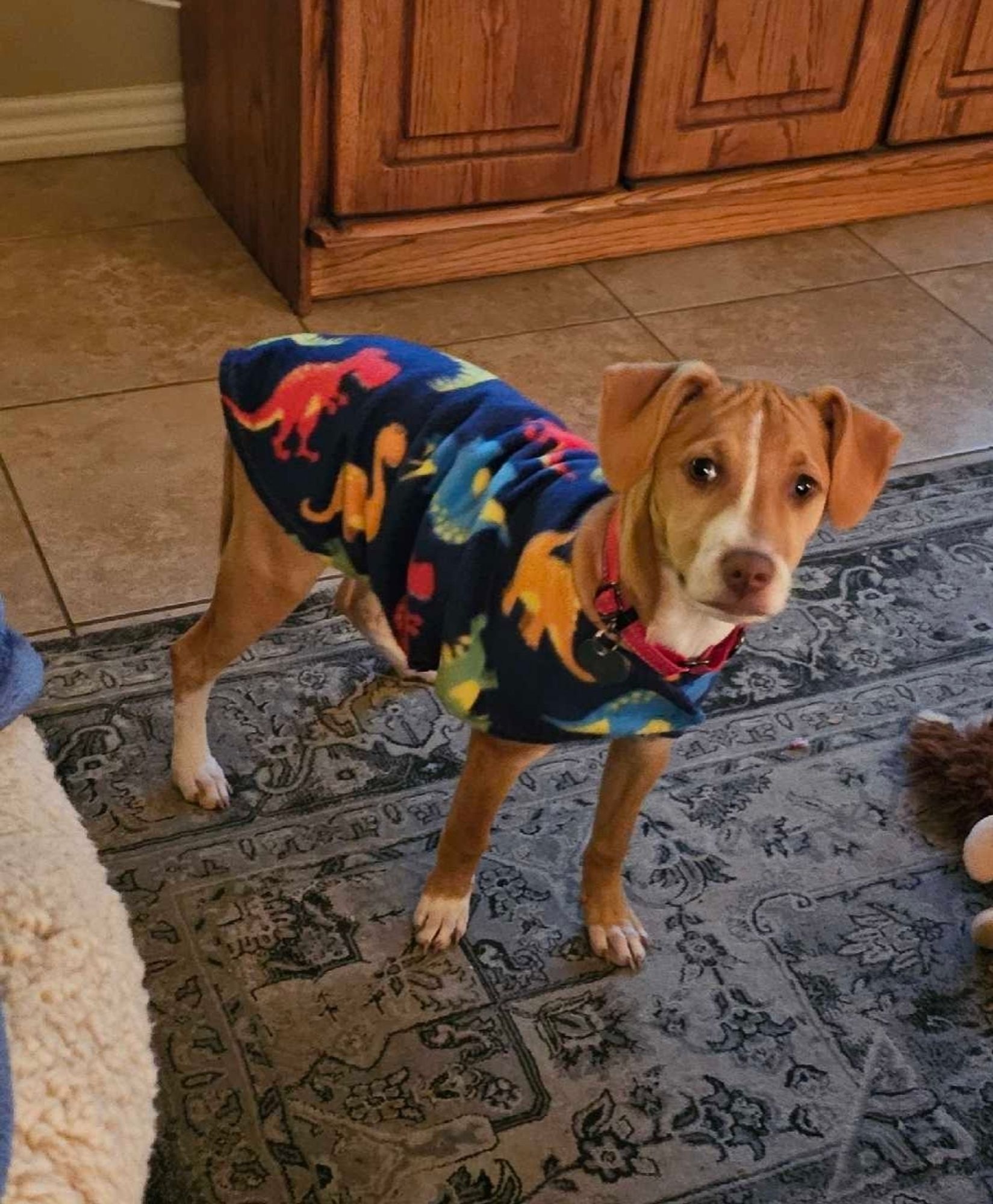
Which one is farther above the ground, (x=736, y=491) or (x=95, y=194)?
(x=736, y=491)

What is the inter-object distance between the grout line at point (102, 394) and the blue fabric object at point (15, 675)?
961mm

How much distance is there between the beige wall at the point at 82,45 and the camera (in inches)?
113

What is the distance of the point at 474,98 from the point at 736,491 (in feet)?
4.99

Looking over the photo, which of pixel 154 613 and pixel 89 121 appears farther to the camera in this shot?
pixel 89 121

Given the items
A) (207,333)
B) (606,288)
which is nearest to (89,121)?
(207,333)

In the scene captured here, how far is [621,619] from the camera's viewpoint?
4.28ft

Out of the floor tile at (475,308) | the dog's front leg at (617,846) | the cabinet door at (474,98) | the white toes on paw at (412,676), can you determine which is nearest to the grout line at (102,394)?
the floor tile at (475,308)

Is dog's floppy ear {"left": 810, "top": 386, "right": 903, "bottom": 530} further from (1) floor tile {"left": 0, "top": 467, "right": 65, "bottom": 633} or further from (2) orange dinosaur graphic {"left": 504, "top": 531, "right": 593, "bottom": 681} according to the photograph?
(1) floor tile {"left": 0, "top": 467, "right": 65, "bottom": 633}

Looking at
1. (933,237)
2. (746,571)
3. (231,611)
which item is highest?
(746,571)

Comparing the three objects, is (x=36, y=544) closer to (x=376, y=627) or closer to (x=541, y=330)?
(x=376, y=627)

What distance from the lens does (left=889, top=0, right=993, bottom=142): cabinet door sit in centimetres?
285

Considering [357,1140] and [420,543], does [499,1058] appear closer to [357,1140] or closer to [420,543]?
[357,1140]

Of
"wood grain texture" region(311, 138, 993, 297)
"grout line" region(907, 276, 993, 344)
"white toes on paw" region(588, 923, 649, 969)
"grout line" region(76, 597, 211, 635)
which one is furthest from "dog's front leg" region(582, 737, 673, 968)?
"grout line" region(907, 276, 993, 344)

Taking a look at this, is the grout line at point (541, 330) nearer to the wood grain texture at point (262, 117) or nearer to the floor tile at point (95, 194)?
the wood grain texture at point (262, 117)
